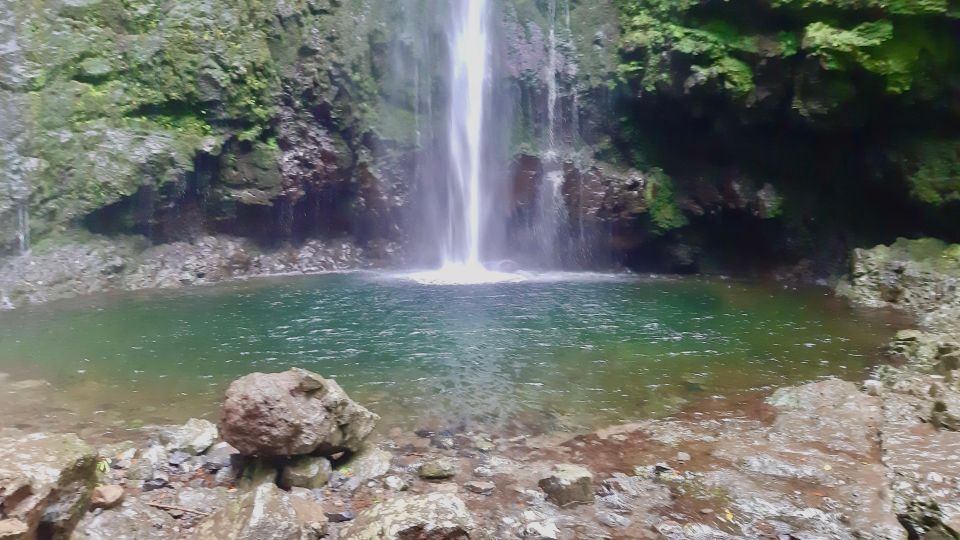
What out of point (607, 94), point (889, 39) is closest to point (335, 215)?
point (607, 94)

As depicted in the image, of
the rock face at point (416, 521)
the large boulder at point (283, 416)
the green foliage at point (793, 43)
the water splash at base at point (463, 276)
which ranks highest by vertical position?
the green foliage at point (793, 43)

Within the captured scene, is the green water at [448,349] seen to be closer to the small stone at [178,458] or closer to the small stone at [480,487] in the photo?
the small stone at [480,487]

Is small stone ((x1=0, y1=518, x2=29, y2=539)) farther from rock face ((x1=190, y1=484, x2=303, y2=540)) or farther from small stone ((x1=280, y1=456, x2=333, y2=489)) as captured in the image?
small stone ((x1=280, y1=456, x2=333, y2=489))

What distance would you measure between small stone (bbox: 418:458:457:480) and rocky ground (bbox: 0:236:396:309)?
12323 mm

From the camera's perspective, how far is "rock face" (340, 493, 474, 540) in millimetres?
3789

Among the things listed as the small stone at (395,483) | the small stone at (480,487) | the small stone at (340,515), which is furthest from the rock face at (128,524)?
the small stone at (480,487)

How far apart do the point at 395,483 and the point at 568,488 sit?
1407mm

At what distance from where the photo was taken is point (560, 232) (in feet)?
65.0

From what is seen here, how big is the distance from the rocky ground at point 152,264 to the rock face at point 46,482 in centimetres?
1220

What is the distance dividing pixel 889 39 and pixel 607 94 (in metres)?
7.77

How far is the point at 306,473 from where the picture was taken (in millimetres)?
5035

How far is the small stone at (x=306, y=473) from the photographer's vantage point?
16.4 feet

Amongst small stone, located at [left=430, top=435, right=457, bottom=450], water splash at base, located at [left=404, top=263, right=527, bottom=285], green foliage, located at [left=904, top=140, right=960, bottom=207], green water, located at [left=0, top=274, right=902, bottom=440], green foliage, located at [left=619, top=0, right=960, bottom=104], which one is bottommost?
small stone, located at [left=430, top=435, right=457, bottom=450]

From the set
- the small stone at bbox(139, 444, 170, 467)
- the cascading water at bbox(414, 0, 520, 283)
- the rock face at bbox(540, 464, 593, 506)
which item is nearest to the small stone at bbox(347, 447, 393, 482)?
the rock face at bbox(540, 464, 593, 506)
